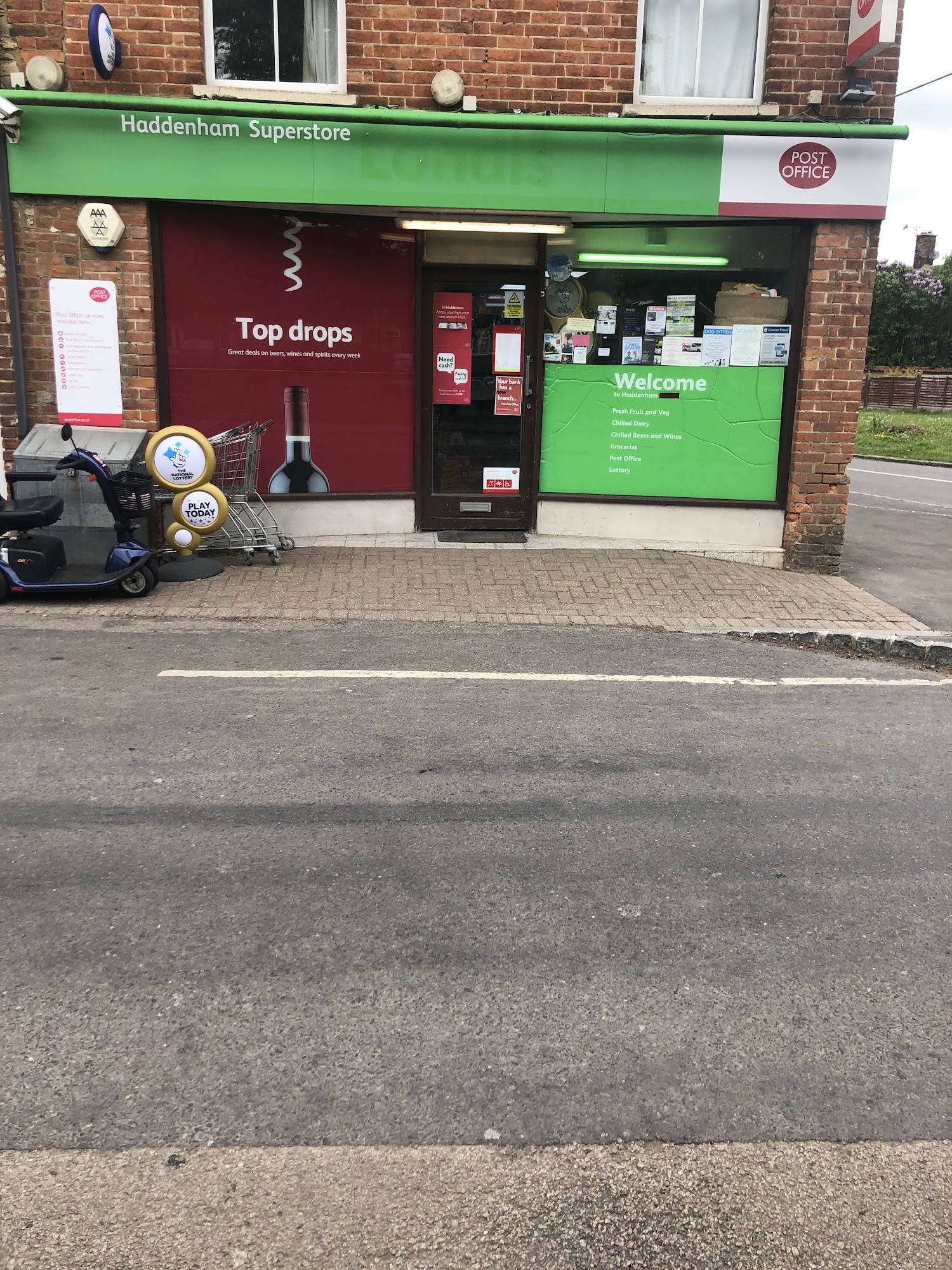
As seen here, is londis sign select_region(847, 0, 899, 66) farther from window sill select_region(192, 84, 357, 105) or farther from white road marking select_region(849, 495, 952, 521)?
white road marking select_region(849, 495, 952, 521)

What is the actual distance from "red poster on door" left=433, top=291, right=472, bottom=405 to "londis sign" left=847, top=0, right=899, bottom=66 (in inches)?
159

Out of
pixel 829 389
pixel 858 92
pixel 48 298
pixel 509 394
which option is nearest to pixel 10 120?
pixel 48 298

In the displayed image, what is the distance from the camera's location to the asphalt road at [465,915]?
2951 millimetres

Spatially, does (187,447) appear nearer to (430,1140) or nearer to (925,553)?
(430,1140)

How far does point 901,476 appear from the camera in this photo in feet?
71.0

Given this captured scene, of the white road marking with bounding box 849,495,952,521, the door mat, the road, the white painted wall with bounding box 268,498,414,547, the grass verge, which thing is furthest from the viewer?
the grass verge

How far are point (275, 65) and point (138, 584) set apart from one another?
5.02 m

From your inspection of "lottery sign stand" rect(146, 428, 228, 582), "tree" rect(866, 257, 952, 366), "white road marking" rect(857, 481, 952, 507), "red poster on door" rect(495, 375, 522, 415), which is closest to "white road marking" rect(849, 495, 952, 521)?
"white road marking" rect(857, 481, 952, 507)

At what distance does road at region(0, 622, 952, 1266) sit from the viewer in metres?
2.94

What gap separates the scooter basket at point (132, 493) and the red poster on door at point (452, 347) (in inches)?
131

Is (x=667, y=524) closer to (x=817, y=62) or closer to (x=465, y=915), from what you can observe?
(x=817, y=62)

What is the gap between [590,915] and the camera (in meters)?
3.88

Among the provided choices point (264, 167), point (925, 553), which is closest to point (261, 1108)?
point (264, 167)

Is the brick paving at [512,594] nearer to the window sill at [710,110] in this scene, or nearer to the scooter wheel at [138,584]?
the scooter wheel at [138,584]
